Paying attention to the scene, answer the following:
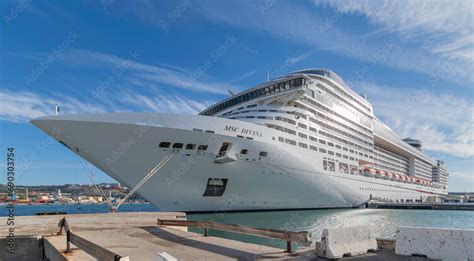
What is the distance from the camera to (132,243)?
9016 millimetres

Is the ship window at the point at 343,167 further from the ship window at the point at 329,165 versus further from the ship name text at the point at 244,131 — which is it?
the ship name text at the point at 244,131

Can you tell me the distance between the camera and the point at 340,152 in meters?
44.2

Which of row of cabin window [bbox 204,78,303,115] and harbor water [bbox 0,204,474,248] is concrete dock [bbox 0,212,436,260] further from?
row of cabin window [bbox 204,78,303,115]

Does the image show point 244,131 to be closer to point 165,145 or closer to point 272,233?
point 165,145

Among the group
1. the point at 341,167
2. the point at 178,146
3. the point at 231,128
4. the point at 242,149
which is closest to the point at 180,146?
the point at 178,146

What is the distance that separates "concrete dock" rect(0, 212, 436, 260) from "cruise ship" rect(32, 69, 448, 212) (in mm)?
10025

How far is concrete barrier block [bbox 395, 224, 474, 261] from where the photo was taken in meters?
5.39

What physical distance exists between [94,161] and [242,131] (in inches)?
452

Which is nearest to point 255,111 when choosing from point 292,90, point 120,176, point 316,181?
point 292,90

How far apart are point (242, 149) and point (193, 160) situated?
4296mm

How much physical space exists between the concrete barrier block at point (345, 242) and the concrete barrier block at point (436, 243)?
0.63m

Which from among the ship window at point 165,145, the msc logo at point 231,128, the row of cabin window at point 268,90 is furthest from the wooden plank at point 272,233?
the row of cabin window at point 268,90

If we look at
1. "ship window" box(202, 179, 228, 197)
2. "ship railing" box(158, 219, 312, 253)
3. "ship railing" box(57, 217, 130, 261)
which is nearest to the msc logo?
"ship window" box(202, 179, 228, 197)

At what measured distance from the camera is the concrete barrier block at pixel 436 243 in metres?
5.39
